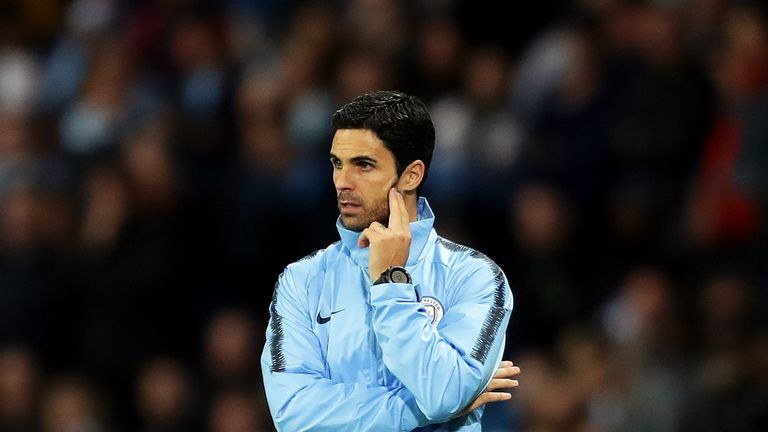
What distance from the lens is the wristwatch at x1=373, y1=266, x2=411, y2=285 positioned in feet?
14.2

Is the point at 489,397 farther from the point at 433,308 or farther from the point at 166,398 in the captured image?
the point at 166,398

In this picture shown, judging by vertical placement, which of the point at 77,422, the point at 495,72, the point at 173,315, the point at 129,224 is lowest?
the point at 77,422

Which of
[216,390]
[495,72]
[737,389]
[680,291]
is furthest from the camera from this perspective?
[495,72]

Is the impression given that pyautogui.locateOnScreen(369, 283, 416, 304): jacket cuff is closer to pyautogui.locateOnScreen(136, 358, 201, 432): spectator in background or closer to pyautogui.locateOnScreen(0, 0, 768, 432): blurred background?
pyautogui.locateOnScreen(0, 0, 768, 432): blurred background

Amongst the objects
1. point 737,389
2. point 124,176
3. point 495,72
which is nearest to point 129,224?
point 124,176

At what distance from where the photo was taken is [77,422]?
9.77 m

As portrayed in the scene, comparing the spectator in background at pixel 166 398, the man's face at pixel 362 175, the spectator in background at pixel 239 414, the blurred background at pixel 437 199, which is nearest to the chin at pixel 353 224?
the man's face at pixel 362 175

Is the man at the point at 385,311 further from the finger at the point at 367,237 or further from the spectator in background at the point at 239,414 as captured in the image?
the spectator in background at the point at 239,414

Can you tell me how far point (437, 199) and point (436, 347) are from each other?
509 centimetres

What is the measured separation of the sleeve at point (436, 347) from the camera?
4203 mm

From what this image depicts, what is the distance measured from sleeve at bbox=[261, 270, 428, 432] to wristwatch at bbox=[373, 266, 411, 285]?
1.12ft

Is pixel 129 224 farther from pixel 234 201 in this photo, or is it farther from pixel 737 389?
pixel 737 389

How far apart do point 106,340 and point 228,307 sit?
3.04 feet

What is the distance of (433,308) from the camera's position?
450 centimetres
